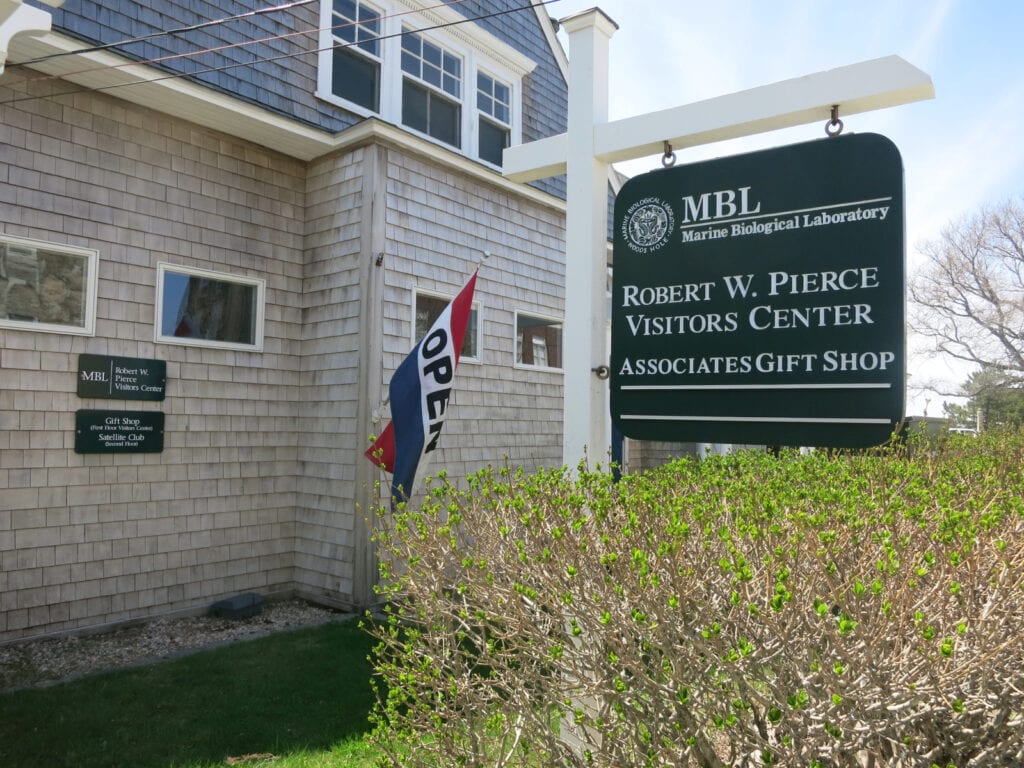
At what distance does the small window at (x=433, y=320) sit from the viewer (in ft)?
23.9

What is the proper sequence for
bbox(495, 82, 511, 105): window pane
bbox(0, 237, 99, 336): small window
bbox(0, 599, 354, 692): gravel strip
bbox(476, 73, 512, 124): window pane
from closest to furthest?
bbox(0, 599, 354, 692): gravel strip < bbox(0, 237, 99, 336): small window < bbox(476, 73, 512, 124): window pane < bbox(495, 82, 511, 105): window pane

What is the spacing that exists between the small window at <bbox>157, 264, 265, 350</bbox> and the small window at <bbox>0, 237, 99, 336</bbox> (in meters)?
0.57

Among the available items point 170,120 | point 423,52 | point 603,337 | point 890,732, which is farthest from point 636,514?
point 423,52

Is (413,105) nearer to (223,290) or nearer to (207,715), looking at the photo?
(223,290)

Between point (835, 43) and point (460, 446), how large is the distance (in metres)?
4.81

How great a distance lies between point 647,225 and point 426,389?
2130mm

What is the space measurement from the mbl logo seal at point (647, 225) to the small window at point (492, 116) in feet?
19.4

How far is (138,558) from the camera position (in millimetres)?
6082

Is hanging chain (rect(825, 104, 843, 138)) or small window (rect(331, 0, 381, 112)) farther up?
small window (rect(331, 0, 381, 112))

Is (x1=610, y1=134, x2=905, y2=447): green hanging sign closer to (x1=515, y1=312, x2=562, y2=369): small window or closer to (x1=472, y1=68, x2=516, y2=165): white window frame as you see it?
(x1=515, y1=312, x2=562, y2=369): small window

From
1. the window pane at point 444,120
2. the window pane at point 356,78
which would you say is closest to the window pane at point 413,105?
the window pane at point 444,120

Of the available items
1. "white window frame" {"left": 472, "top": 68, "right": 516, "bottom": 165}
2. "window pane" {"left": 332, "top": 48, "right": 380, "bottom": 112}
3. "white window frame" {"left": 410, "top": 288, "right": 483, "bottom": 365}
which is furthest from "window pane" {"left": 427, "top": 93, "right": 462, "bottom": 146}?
"white window frame" {"left": 410, "top": 288, "right": 483, "bottom": 365}

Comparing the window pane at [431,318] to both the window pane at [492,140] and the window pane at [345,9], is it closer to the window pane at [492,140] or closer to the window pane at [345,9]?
the window pane at [492,140]

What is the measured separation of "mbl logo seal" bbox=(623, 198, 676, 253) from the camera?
328 cm
